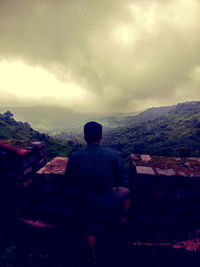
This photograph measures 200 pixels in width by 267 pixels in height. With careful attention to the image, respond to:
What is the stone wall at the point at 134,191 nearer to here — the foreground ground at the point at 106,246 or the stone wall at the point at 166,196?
the stone wall at the point at 166,196

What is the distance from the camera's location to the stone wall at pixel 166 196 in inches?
108

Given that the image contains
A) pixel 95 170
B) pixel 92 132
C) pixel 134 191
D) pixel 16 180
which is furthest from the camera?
pixel 16 180

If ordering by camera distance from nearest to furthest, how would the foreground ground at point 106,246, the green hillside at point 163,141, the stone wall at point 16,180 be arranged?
the foreground ground at point 106,246 < the stone wall at point 16,180 < the green hillside at point 163,141

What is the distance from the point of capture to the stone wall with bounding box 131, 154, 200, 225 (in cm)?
276

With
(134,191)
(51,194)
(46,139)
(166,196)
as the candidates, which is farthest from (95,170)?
(46,139)

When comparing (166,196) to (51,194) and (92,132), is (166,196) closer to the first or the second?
(92,132)

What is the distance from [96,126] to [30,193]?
6.61ft

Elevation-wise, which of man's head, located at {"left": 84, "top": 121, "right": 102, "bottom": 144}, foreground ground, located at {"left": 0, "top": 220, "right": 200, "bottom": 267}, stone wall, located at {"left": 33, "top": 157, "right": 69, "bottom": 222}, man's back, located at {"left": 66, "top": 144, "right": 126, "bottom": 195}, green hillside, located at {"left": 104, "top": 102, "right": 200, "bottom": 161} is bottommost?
green hillside, located at {"left": 104, "top": 102, "right": 200, "bottom": 161}

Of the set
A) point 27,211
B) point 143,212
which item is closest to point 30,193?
point 27,211

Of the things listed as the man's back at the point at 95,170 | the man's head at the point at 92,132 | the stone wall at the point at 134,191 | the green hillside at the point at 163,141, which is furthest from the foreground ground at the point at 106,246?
the green hillside at the point at 163,141

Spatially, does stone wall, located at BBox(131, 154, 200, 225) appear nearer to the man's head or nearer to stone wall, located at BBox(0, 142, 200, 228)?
stone wall, located at BBox(0, 142, 200, 228)

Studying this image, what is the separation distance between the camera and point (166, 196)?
9.16ft

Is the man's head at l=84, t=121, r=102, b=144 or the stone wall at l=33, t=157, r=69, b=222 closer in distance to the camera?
the man's head at l=84, t=121, r=102, b=144

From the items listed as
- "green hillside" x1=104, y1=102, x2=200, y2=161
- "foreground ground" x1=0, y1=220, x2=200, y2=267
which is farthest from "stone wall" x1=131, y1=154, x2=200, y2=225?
"green hillside" x1=104, y1=102, x2=200, y2=161
